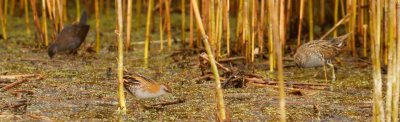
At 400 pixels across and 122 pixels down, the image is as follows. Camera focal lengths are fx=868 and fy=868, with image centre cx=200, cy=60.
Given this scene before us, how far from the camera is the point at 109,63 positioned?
6582 millimetres

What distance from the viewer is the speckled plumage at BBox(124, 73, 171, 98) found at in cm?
471

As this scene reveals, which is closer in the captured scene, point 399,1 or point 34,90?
point 399,1

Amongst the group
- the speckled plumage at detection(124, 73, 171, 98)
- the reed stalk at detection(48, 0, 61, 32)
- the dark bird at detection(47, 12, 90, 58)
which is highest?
the reed stalk at detection(48, 0, 61, 32)

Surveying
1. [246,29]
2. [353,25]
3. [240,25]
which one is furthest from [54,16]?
[353,25]

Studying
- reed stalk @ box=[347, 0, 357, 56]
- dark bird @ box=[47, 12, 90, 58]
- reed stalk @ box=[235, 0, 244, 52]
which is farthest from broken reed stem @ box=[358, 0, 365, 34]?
dark bird @ box=[47, 12, 90, 58]

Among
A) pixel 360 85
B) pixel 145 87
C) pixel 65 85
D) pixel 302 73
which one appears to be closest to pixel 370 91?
pixel 360 85

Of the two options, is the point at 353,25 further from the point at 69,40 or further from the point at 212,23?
the point at 69,40

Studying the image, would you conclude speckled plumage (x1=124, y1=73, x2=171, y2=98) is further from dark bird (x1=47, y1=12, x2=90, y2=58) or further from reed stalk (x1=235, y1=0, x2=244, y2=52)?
dark bird (x1=47, y1=12, x2=90, y2=58)

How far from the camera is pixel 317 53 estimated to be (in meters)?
5.93

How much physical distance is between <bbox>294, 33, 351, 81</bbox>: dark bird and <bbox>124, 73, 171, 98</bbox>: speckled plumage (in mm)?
1440

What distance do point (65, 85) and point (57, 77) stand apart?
0.37m

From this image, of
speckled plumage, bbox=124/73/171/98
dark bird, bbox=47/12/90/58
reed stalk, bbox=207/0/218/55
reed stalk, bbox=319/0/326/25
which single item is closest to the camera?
speckled plumage, bbox=124/73/171/98

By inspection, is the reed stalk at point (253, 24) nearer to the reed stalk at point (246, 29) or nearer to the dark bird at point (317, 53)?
the reed stalk at point (246, 29)

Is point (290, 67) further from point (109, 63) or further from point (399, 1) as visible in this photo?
point (399, 1)
